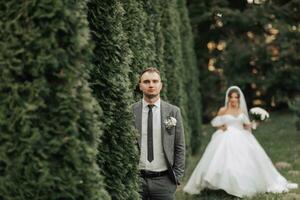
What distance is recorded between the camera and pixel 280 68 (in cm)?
2394

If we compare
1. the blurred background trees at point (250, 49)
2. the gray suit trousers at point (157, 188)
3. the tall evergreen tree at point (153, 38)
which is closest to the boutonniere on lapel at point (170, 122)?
the gray suit trousers at point (157, 188)

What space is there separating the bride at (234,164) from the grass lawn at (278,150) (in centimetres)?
22

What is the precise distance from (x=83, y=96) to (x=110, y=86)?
1.31m

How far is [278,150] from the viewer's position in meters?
16.1

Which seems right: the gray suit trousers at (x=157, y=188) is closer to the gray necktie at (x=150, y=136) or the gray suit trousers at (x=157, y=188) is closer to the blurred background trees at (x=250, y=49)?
the gray necktie at (x=150, y=136)

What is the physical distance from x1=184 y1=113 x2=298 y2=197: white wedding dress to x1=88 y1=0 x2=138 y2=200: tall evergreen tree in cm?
486

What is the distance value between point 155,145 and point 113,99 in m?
0.86

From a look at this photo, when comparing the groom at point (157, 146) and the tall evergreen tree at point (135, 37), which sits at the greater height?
the tall evergreen tree at point (135, 37)

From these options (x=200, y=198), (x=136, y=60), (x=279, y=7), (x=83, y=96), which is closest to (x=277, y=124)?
(x=279, y=7)

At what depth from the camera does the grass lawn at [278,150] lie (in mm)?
9914

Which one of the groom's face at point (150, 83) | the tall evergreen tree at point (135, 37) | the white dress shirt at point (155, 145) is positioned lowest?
the white dress shirt at point (155, 145)

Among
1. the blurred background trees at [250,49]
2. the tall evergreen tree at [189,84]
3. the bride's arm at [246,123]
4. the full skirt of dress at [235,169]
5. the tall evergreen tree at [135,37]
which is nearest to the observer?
the tall evergreen tree at [135,37]

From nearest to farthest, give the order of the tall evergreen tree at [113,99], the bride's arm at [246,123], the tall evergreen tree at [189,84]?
the tall evergreen tree at [113,99], the bride's arm at [246,123], the tall evergreen tree at [189,84]

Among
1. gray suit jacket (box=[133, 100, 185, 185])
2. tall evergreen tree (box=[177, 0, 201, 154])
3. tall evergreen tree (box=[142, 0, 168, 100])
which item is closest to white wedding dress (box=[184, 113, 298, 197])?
tall evergreen tree (box=[142, 0, 168, 100])
